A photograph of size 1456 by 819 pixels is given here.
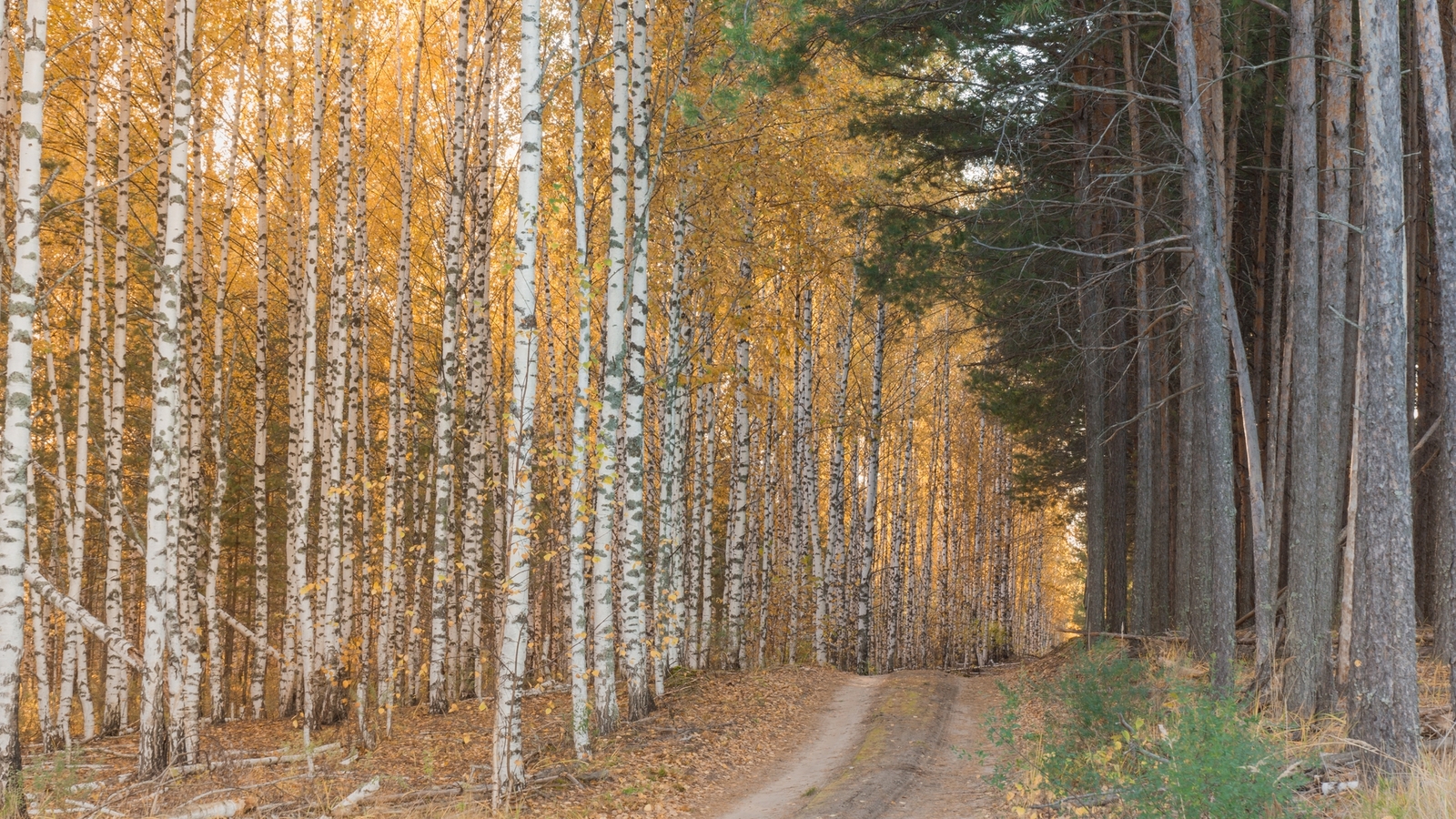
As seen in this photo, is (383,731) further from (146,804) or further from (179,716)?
(146,804)

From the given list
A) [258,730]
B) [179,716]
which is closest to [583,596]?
[179,716]

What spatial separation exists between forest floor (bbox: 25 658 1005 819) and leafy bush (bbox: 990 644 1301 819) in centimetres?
65

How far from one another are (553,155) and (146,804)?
37.9 feet

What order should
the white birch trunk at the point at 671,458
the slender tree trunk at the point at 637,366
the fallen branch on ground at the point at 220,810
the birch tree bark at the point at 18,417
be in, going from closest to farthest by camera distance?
1. the birch tree bark at the point at 18,417
2. the fallen branch on ground at the point at 220,810
3. the slender tree trunk at the point at 637,366
4. the white birch trunk at the point at 671,458

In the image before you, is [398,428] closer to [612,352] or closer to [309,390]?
[309,390]

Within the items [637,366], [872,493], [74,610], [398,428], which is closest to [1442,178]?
[637,366]

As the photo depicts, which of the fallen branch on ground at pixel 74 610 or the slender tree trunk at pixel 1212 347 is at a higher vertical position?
the slender tree trunk at pixel 1212 347

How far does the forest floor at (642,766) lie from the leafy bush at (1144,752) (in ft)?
2.12

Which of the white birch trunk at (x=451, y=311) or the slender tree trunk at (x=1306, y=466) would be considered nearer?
the slender tree trunk at (x=1306, y=466)

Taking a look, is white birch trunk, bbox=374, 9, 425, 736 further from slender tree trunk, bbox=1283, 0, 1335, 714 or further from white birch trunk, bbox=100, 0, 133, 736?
slender tree trunk, bbox=1283, 0, 1335, 714

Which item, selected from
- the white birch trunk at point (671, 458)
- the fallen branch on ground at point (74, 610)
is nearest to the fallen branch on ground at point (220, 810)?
the fallen branch on ground at point (74, 610)

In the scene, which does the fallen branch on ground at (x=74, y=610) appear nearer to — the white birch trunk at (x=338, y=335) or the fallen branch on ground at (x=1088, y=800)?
the white birch trunk at (x=338, y=335)

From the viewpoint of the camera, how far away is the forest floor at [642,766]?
23.9ft


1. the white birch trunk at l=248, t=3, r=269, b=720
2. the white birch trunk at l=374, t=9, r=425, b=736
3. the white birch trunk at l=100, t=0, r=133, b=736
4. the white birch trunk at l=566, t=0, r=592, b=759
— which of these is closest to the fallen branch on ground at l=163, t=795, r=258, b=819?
the white birch trunk at l=566, t=0, r=592, b=759
